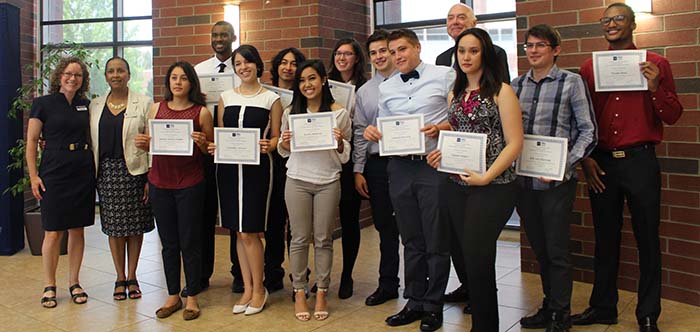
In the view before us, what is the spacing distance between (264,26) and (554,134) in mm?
3581

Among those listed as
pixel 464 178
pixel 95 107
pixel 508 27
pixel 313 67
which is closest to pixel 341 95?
pixel 313 67

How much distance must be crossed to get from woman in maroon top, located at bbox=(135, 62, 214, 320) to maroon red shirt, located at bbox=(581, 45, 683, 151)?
2.25 metres

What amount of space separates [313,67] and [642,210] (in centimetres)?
193

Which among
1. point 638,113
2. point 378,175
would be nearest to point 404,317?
point 378,175

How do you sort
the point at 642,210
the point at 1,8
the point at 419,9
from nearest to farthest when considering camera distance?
the point at 642,210
the point at 1,8
the point at 419,9

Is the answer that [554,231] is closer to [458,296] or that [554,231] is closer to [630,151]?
[630,151]

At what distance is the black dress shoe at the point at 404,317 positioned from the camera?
3.51 meters

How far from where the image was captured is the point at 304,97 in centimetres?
361

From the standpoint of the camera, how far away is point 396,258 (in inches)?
159

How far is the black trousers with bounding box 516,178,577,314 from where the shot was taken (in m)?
3.18

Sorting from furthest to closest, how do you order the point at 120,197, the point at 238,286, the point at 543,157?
the point at 238,286 → the point at 120,197 → the point at 543,157

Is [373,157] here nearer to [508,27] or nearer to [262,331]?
[262,331]

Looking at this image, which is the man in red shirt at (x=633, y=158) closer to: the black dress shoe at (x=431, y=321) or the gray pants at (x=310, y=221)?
the black dress shoe at (x=431, y=321)

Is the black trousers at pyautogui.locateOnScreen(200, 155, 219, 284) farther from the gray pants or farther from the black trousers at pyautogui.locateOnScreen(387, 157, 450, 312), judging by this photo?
the black trousers at pyautogui.locateOnScreen(387, 157, 450, 312)
